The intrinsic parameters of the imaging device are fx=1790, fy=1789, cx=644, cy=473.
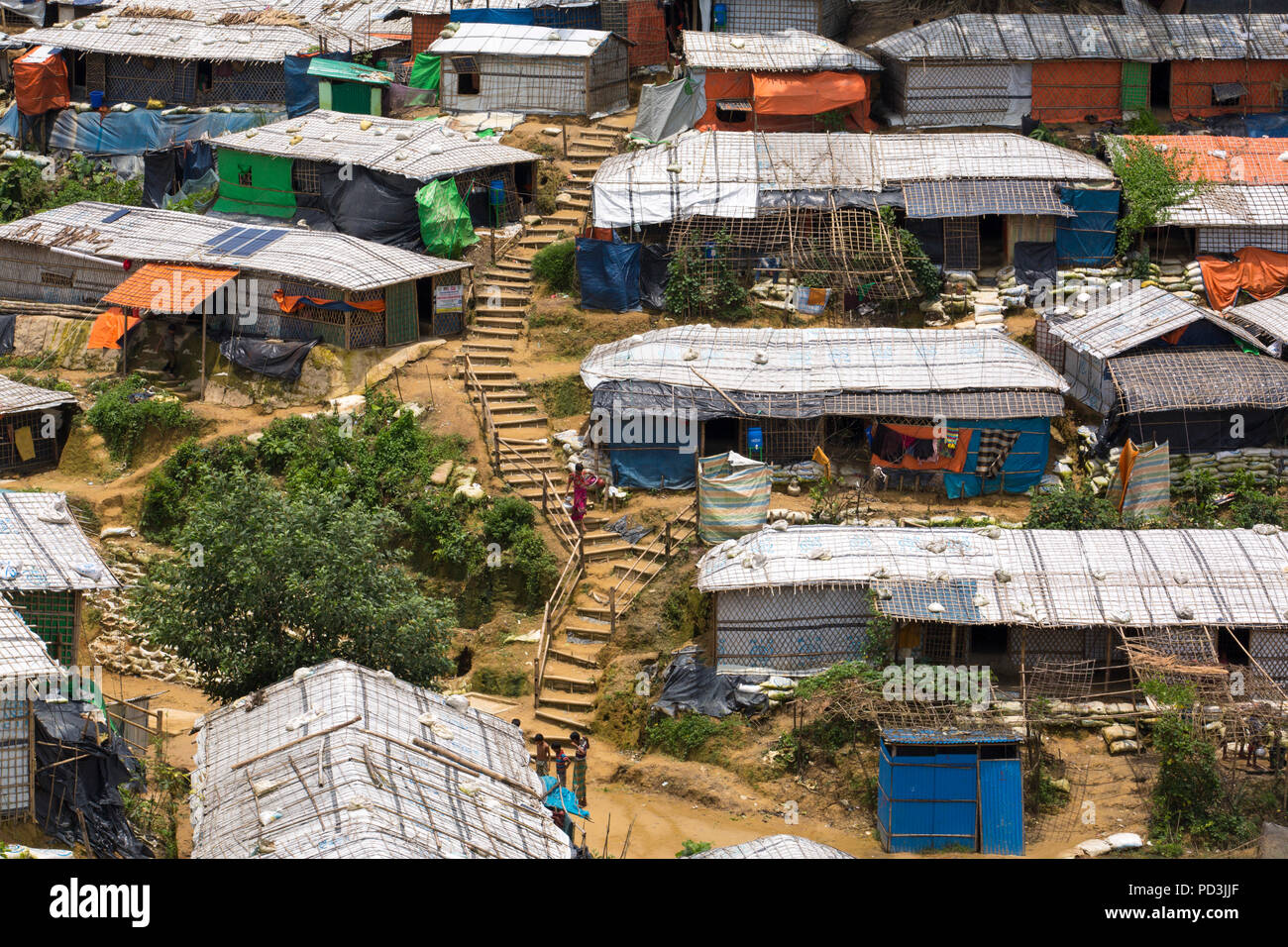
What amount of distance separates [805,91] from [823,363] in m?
9.92

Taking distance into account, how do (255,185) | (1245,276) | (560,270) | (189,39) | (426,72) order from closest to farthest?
1. (1245,276)
2. (560,270)
3. (255,185)
4. (426,72)
5. (189,39)

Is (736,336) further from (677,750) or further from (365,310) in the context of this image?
(677,750)

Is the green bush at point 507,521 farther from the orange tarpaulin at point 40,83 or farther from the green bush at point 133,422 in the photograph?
the orange tarpaulin at point 40,83

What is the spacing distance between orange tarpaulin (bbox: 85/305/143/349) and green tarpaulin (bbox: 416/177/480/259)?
239 inches

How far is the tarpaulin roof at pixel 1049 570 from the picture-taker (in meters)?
26.3

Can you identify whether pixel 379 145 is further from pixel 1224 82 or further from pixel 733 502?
pixel 1224 82

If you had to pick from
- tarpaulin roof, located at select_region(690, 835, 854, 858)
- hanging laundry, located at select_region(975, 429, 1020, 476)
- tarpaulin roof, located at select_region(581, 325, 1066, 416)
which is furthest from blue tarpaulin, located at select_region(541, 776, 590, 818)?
hanging laundry, located at select_region(975, 429, 1020, 476)

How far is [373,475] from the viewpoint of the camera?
103ft

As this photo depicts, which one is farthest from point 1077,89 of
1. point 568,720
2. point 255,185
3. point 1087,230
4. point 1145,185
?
point 568,720

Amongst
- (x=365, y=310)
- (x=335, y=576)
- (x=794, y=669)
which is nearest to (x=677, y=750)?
(x=794, y=669)

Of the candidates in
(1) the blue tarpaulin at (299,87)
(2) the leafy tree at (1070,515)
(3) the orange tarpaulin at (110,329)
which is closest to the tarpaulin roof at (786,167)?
(1) the blue tarpaulin at (299,87)

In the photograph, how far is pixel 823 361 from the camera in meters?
32.0

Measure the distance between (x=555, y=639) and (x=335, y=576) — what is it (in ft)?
18.6

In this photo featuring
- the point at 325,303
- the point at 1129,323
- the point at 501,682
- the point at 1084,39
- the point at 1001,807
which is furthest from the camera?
the point at 1084,39
